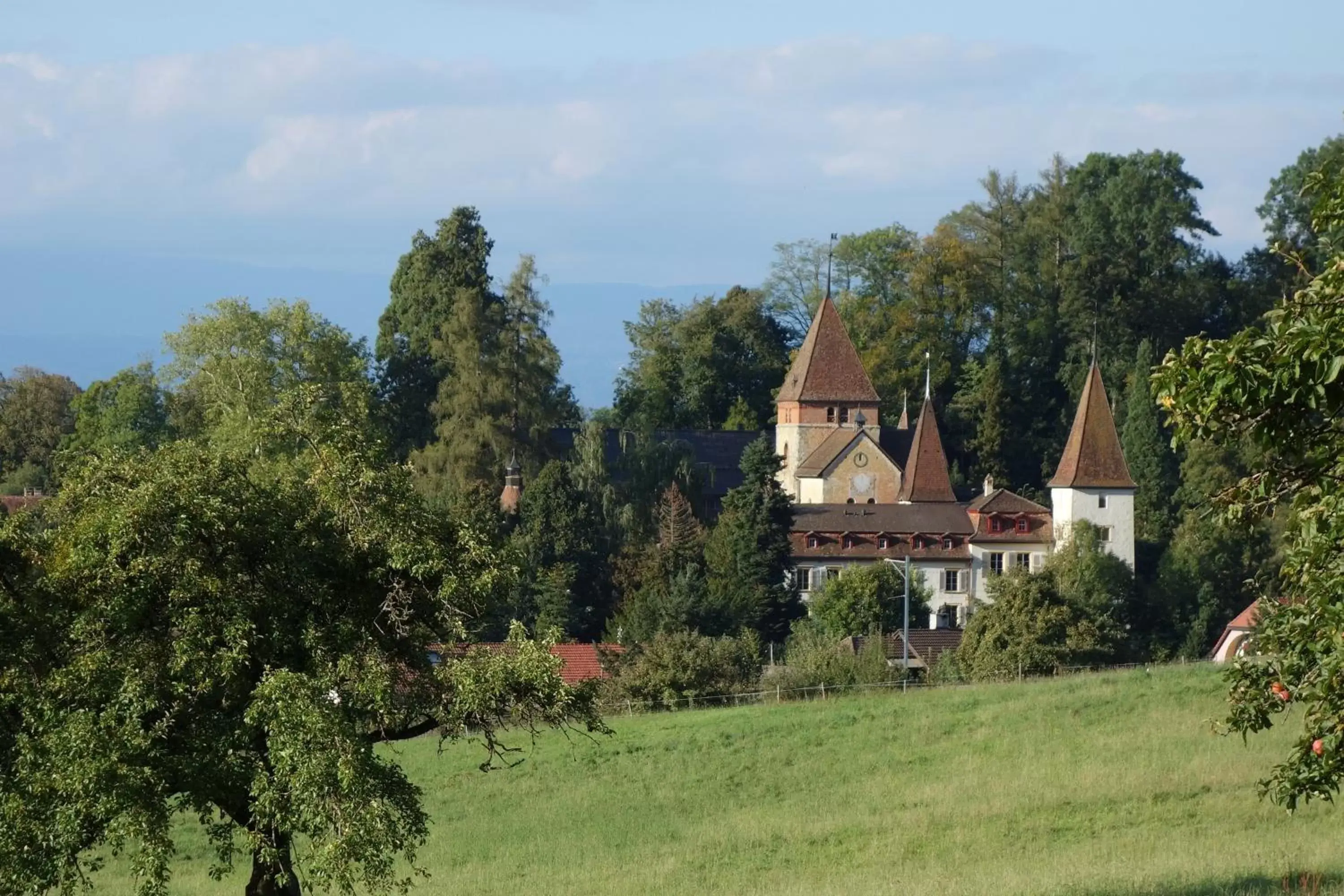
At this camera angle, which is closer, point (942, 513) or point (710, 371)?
point (942, 513)

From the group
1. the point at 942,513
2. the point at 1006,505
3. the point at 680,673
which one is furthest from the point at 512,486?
the point at 680,673

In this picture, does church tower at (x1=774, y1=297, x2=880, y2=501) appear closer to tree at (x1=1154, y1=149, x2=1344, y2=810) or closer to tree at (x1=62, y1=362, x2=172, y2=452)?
tree at (x1=62, y1=362, x2=172, y2=452)

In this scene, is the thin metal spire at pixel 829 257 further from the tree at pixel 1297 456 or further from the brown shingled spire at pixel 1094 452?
the tree at pixel 1297 456

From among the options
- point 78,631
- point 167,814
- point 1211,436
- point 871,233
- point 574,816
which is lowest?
point 574,816

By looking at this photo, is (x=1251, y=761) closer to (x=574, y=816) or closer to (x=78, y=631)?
(x=574, y=816)

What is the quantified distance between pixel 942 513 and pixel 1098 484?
23.8 feet

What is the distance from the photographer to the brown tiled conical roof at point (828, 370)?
90812 mm

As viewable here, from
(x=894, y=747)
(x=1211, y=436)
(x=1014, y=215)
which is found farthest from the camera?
(x=1014, y=215)

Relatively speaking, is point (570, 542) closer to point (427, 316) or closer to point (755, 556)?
point (755, 556)

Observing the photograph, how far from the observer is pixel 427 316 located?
85625mm

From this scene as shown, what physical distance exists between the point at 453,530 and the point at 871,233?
96467mm

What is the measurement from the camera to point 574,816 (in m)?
29.4

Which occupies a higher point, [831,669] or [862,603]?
[862,603]

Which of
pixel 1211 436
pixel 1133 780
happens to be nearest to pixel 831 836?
pixel 1133 780
